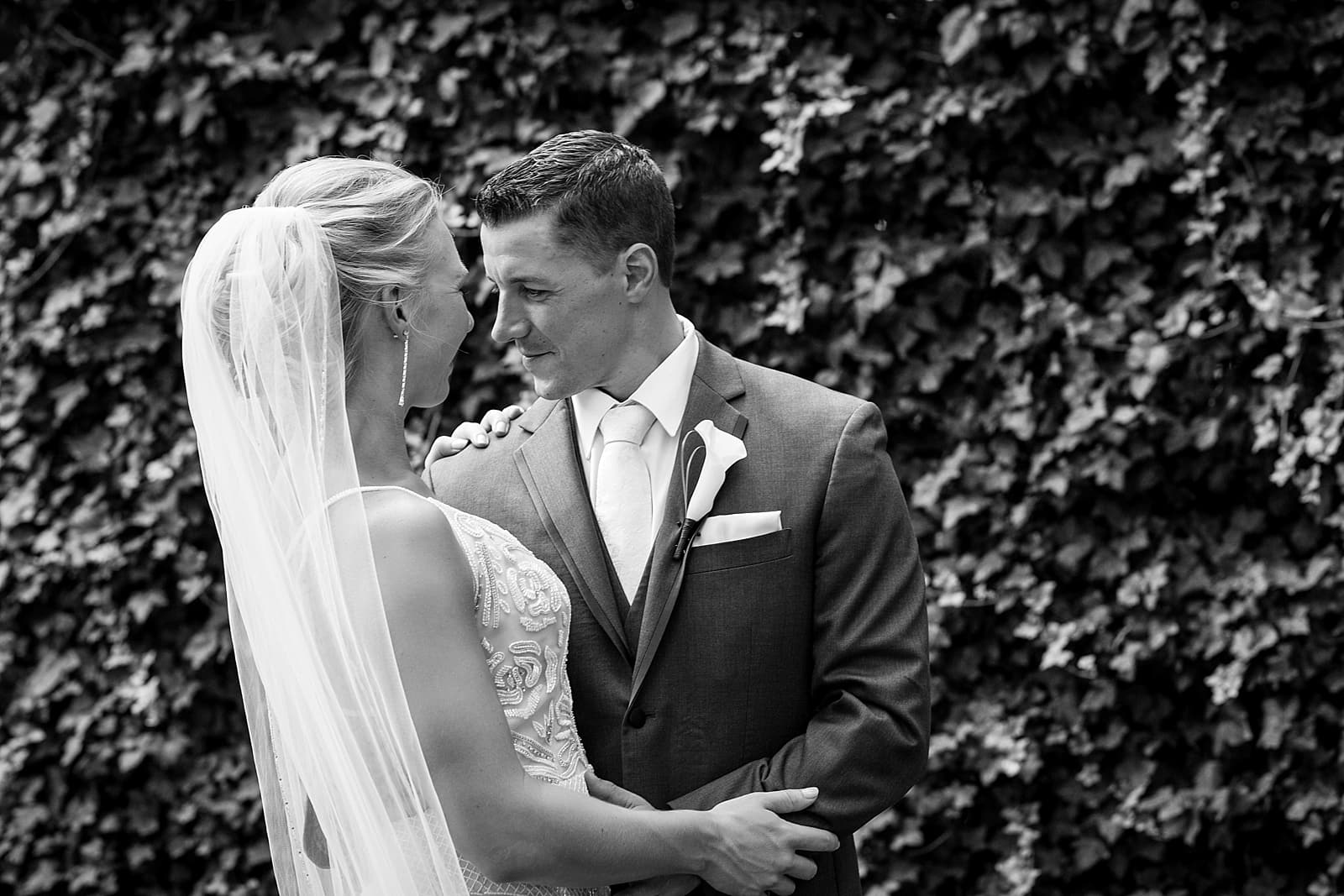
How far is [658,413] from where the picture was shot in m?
2.43

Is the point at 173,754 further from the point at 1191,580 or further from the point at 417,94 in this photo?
the point at 1191,580

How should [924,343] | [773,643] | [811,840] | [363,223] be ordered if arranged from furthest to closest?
1. [924,343]
2. [773,643]
3. [811,840]
4. [363,223]

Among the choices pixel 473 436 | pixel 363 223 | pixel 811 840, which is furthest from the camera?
pixel 473 436

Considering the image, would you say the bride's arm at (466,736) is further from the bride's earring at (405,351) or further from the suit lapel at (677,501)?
the suit lapel at (677,501)

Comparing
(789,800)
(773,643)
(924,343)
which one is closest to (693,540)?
(773,643)

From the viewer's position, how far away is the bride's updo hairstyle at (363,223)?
6.40 ft

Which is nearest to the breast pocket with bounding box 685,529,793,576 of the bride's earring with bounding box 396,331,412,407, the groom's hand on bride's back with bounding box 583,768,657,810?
the groom's hand on bride's back with bounding box 583,768,657,810

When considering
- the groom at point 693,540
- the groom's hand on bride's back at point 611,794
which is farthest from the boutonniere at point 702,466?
the groom's hand on bride's back at point 611,794

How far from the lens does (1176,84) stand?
3.54 meters

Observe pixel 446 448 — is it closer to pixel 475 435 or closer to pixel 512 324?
pixel 475 435

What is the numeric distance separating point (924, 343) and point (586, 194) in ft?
5.31

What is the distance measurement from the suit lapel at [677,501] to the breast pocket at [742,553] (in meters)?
0.03

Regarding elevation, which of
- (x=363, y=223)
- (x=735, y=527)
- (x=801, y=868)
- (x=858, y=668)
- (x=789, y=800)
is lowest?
(x=801, y=868)

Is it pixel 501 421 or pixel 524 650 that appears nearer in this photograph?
pixel 524 650
